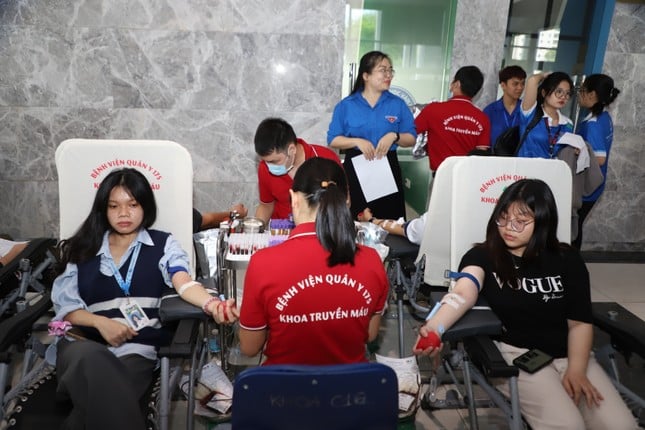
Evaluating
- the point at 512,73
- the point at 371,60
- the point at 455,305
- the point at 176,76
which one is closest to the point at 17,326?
the point at 455,305

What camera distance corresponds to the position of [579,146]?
10.3 ft

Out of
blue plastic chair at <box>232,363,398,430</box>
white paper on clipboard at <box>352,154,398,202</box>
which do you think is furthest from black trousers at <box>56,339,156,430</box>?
white paper on clipboard at <box>352,154,398,202</box>

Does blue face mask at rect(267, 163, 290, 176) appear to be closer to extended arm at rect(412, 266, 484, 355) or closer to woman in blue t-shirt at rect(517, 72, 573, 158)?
extended arm at rect(412, 266, 484, 355)

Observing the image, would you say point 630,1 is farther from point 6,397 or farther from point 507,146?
point 6,397

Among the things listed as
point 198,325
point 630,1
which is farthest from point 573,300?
point 630,1

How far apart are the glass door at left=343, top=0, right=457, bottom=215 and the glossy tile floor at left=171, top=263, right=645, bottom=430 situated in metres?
1.95

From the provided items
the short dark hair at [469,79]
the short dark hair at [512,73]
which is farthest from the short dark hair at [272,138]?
the short dark hair at [512,73]

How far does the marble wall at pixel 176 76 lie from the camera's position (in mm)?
3795

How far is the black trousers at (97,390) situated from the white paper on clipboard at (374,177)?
1853 mm

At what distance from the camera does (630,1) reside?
13.7 feet

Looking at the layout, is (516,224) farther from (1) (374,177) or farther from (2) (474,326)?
(1) (374,177)

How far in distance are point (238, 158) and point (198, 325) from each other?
97.0 inches

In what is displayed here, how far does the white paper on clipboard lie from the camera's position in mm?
3121

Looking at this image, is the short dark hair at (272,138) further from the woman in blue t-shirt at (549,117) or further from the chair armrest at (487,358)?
the woman in blue t-shirt at (549,117)
